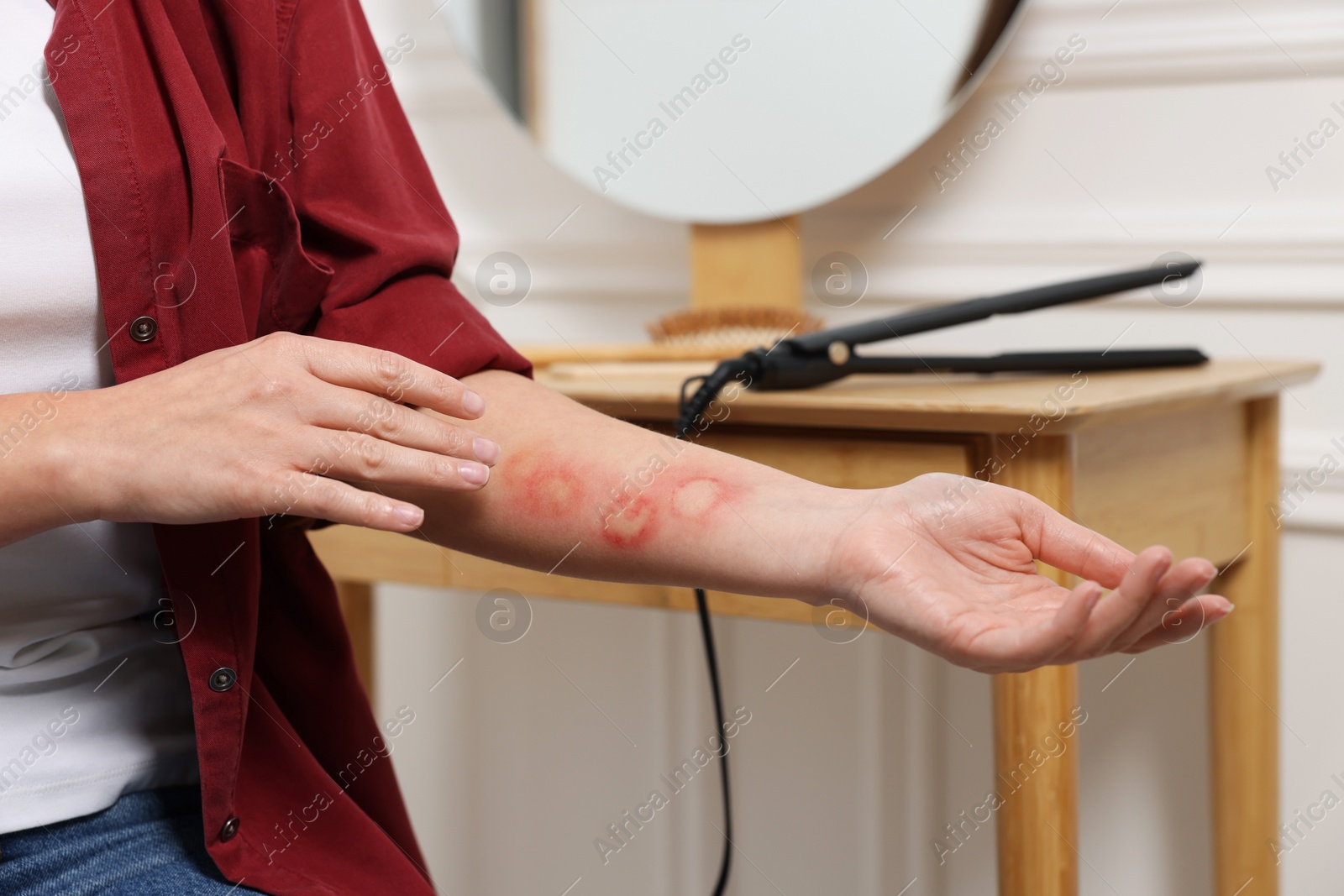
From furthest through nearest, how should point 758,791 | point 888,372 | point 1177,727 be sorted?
1. point 758,791
2. point 1177,727
3. point 888,372

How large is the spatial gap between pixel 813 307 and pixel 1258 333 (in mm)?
379

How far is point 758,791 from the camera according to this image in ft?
3.95

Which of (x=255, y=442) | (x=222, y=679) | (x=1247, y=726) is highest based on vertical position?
(x=255, y=442)

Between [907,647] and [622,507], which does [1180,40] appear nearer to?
[907,647]

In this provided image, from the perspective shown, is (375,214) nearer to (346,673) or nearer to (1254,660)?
(346,673)

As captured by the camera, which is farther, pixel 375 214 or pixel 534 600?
pixel 534 600

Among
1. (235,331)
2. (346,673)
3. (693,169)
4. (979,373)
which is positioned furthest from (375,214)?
(693,169)

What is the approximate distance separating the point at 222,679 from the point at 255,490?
0.37 feet

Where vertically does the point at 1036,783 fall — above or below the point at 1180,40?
below

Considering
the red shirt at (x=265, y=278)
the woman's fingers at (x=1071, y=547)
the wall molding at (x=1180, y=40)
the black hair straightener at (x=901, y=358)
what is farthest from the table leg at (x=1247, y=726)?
the red shirt at (x=265, y=278)

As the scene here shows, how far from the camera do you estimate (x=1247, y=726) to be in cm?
92

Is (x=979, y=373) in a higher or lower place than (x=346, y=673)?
higher

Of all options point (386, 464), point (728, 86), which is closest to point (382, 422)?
point (386, 464)

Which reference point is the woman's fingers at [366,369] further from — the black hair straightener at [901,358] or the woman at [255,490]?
the black hair straightener at [901,358]
